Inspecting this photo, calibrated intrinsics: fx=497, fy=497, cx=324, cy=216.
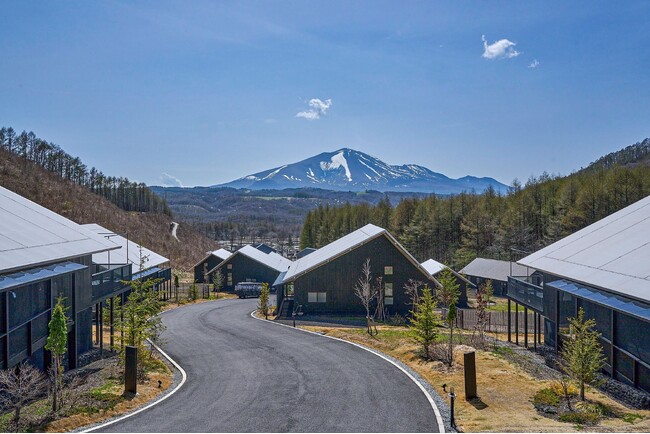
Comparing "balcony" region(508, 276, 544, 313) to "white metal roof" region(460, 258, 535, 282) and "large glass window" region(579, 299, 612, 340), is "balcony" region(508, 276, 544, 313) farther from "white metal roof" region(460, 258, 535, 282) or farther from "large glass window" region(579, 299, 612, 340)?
"white metal roof" region(460, 258, 535, 282)

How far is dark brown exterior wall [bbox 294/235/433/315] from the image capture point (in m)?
37.1

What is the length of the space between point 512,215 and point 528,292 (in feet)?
178

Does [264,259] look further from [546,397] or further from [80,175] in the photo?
[80,175]

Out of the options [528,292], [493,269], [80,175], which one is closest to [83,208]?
[80,175]

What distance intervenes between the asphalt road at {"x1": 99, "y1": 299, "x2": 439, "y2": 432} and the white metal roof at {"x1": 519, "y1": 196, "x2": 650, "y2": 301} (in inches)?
311

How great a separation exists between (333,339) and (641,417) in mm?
15517

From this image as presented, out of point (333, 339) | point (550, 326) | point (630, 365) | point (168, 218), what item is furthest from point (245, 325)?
point (168, 218)

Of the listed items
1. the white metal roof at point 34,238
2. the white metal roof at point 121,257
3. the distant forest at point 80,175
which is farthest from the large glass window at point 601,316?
the distant forest at point 80,175

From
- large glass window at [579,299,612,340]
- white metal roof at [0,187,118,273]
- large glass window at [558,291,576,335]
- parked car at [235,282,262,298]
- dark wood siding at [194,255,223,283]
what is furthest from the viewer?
dark wood siding at [194,255,223,283]

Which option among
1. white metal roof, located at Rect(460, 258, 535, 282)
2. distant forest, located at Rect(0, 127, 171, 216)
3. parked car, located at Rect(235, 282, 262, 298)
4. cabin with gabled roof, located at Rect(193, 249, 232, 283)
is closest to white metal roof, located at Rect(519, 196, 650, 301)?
white metal roof, located at Rect(460, 258, 535, 282)

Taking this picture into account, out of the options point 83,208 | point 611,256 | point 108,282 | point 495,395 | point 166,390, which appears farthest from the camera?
point 83,208

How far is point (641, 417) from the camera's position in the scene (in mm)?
13719

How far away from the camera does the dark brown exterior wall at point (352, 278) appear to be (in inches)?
1460

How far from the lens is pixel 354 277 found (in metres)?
37.3
